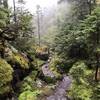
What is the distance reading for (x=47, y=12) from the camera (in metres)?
101

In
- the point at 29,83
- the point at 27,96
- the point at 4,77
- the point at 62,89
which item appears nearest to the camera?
the point at 4,77

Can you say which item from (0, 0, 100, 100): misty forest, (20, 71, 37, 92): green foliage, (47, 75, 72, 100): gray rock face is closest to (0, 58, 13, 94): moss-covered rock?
(0, 0, 100, 100): misty forest

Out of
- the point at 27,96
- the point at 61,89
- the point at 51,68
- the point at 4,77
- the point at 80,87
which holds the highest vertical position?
the point at 4,77

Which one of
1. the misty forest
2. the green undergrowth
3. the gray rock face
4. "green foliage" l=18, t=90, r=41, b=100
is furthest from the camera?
the gray rock face

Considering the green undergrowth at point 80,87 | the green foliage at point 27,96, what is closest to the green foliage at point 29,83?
the green foliage at point 27,96

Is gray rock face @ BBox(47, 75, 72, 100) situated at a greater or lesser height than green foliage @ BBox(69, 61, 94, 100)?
lesser

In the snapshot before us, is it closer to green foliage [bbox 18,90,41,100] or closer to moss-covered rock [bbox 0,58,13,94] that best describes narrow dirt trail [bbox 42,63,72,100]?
green foliage [bbox 18,90,41,100]

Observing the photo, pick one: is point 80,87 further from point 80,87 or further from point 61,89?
point 61,89

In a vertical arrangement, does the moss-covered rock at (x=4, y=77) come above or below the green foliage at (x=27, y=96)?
above

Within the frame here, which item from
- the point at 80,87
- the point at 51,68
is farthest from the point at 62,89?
the point at 51,68

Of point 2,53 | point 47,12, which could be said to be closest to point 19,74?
point 2,53

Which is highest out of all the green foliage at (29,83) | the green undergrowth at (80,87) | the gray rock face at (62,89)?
the green undergrowth at (80,87)

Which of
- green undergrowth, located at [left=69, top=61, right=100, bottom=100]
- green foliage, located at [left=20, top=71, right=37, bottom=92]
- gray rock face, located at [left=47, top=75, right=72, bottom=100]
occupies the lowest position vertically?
gray rock face, located at [left=47, top=75, right=72, bottom=100]

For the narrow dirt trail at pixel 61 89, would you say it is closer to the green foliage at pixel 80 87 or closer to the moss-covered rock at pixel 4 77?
the green foliage at pixel 80 87
